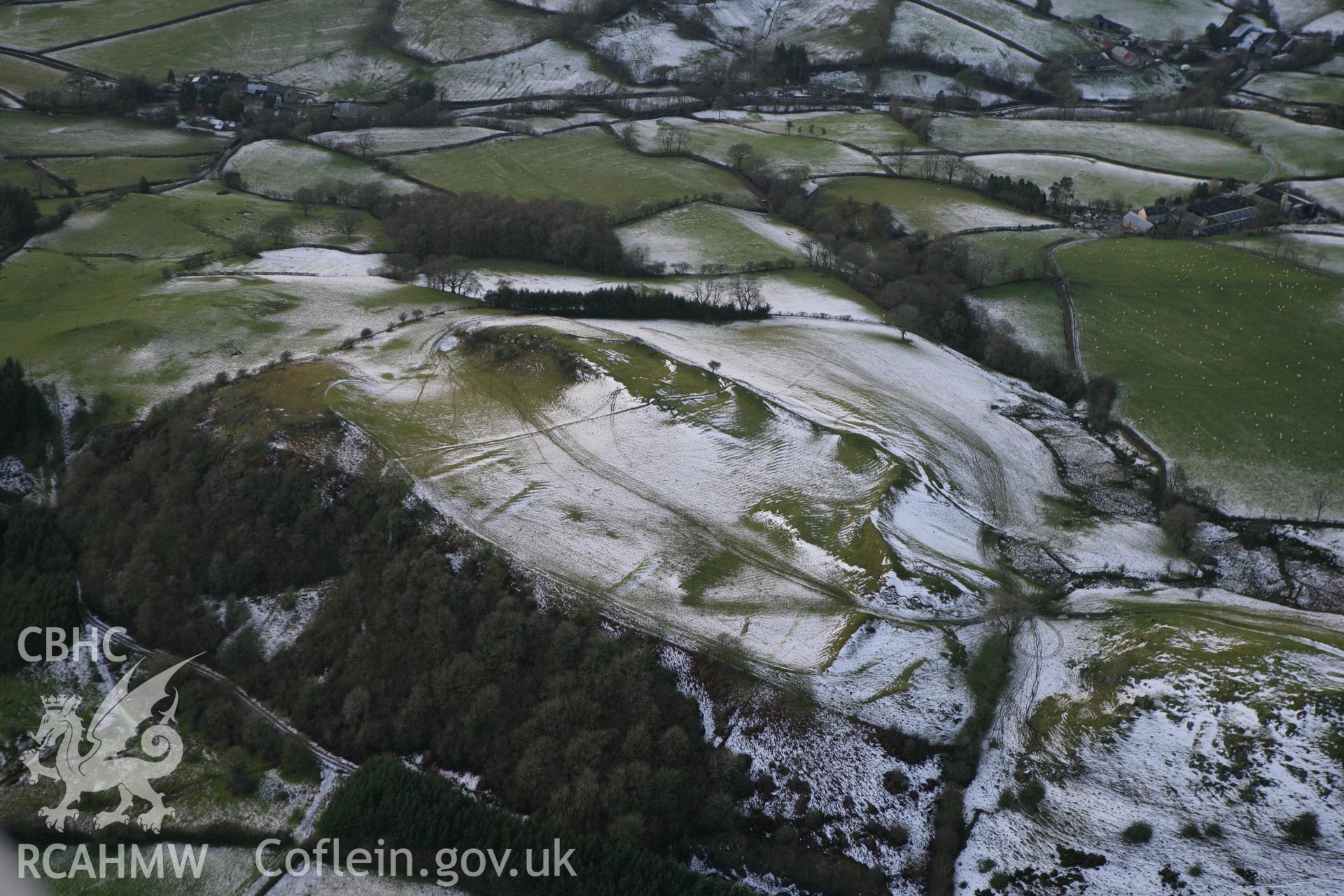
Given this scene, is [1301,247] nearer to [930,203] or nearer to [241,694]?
[930,203]

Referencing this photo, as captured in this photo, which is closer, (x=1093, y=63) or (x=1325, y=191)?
(x=1325, y=191)

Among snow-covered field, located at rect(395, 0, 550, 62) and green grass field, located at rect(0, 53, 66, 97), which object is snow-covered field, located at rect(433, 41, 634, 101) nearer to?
snow-covered field, located at rect(395, 0, 550, 62)

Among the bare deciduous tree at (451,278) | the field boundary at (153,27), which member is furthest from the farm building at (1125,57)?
the field boundary at (153,27)

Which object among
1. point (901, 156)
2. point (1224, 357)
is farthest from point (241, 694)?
point (901, 156)

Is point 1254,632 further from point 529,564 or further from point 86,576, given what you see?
point 86,576

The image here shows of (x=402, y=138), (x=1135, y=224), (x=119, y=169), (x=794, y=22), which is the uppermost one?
(x=794, y=22)

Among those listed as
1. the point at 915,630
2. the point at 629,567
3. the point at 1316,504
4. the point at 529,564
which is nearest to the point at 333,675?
the point at 529,564
